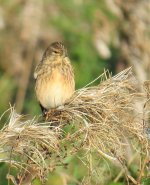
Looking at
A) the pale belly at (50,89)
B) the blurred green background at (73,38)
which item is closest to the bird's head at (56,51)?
the pale belly at (50,89)

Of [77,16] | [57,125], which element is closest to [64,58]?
[57,125]

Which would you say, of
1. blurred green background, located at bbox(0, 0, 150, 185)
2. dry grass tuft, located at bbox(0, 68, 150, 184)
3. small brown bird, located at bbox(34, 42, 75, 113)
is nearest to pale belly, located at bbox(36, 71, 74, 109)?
small brown bird, located at bbox(34, 42, 75, 113)

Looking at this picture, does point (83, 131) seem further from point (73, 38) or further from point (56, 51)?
point (73, 38)

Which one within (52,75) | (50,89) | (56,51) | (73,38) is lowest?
(73,38)

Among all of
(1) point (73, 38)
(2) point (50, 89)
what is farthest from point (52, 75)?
(1) point (73, 38)

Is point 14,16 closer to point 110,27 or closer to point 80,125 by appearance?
point 110,27

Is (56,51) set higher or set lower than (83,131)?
higher

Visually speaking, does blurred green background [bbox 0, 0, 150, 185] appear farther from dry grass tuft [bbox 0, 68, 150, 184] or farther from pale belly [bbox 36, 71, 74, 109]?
dry grass tuft [bbox 0, 68, 150, 184]
